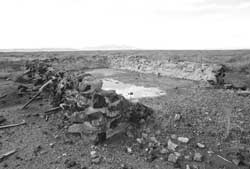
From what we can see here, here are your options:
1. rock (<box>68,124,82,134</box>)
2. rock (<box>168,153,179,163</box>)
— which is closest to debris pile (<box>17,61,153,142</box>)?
rock (<box>68,124,82,134</box>)

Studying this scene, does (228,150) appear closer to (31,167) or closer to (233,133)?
(233,133)

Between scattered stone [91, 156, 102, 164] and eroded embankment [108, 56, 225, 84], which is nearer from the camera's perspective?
scattered stone [91, 156, 102, 164]

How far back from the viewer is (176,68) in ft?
46.6

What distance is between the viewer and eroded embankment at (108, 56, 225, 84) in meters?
10.7

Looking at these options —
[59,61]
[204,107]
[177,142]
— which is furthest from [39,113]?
[59,61]

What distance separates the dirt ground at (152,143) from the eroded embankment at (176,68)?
541 centimetres

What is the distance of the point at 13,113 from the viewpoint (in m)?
6.36

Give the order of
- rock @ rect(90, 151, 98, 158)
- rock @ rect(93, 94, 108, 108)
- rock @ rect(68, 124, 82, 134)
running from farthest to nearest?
rock @ rect(93, 94, 108, 108), rock @ rect(68, 124, 82, 134), rock @ rect(90, 151, 98, 158)

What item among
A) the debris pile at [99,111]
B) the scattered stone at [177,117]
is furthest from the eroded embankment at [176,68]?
the debris pile at [99,111]

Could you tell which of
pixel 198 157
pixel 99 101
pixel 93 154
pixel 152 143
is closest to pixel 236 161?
pixel 198 157

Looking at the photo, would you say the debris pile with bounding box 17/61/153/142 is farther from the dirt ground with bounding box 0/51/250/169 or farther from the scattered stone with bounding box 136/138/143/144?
the scattered stone with bounding box 136/138/143/144

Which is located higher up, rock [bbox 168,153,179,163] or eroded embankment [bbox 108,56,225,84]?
eroded embankment [bbox 108,56,225,84]

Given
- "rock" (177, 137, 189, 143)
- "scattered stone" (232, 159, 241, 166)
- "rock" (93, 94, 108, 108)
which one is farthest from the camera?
"rock" (93, 94, 108, 108)

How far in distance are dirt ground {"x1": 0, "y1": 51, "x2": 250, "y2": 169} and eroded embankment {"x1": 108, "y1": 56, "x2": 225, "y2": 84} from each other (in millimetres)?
5411
